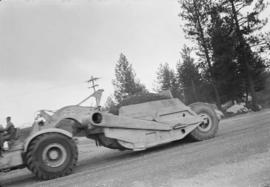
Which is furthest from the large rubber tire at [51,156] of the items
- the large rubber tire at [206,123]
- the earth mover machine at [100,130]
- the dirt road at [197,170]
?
the large rubber tire at [206,123]

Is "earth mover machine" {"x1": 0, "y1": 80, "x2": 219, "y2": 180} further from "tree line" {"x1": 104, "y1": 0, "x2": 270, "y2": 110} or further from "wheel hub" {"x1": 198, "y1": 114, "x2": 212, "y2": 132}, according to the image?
"tree line" {"x1": 104, "y1": 0, "x2": 270, "y2": 110}

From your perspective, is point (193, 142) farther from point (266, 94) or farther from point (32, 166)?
point (266, 94)

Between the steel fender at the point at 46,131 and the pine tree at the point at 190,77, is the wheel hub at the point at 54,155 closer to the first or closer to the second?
the steel fender at the point at 46,131

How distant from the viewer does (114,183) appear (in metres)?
6.55

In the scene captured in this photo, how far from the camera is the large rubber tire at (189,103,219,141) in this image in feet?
35.6

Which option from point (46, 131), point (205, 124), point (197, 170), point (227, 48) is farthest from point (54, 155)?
point (227, 48)

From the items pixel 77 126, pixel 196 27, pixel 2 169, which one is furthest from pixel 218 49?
pixel 2 169

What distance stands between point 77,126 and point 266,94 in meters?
43.6

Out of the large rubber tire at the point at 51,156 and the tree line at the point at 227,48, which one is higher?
the tree line at the point at 227,48

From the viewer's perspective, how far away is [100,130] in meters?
9.58

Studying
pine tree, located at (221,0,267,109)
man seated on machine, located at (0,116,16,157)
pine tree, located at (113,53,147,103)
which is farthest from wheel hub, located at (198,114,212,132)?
pine tree, located at (113,53,147,103)

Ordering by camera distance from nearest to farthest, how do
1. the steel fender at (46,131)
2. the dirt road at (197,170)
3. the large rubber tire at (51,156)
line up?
1. the dirt road at (197,170)
2. the large rubber tire at (51,156)
3. the steel fender at (46,131)

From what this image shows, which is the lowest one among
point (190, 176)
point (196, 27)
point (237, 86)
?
point (190, 176)

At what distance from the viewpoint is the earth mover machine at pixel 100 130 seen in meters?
8.40
